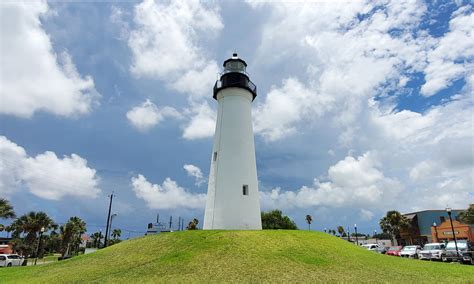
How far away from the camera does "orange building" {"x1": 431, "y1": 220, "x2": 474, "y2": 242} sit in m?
47.5

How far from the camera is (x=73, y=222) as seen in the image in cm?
5603

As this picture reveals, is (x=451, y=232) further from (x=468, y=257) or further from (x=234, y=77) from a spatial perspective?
(x=234, y=77)

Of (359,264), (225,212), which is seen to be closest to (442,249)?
(359,264)

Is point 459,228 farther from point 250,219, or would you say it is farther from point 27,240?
point 27,240

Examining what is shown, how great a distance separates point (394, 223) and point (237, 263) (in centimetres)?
5561

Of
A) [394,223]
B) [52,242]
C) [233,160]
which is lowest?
[52,242]

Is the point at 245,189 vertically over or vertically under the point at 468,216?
under

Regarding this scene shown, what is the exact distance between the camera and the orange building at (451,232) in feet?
156

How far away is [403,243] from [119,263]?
6236 cm

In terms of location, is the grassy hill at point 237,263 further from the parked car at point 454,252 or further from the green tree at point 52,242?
the green tree at point 52,242

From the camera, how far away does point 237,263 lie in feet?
46.4

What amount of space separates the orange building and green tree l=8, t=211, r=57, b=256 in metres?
63.2

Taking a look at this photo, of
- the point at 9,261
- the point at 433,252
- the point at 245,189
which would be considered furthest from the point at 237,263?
the point at 9,261

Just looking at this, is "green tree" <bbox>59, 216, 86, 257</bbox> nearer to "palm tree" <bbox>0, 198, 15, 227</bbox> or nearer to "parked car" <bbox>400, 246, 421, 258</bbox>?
"palm tree" <bbox>0, 198, 15, 227</bbox>
